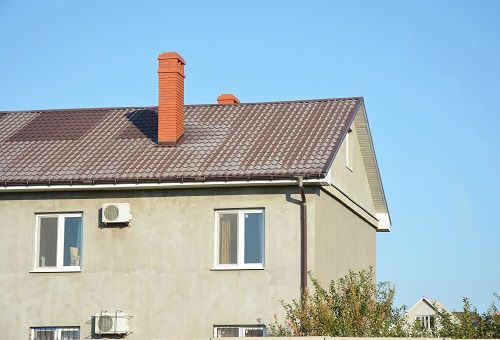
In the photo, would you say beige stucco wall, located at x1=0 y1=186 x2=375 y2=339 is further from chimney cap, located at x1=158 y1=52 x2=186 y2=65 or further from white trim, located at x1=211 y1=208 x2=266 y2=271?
chimney cap, located at x1=158 y1=52 x2=186 y2=65

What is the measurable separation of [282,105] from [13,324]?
877cm

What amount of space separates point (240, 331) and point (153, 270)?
244 cm

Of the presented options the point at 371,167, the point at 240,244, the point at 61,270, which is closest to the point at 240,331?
the point at 240,244

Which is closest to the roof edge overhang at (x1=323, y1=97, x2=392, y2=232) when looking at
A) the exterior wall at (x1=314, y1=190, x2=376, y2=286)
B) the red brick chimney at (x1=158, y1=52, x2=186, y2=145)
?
the exterior wall at (x1=314, y1=190, x2=376, y2=286)

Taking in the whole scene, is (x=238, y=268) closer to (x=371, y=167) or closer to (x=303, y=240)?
(x=303, y=240)

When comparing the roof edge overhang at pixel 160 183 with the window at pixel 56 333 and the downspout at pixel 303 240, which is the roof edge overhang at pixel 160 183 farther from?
the window at pixel 56 333

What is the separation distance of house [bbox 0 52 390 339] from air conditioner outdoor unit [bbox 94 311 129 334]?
0.10ft

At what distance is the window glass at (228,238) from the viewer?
912 inches

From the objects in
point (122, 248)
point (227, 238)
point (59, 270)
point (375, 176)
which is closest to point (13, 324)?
point (59, 270)

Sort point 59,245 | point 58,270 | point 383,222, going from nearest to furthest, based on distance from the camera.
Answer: point 58,270, point 59,245, point 383,222

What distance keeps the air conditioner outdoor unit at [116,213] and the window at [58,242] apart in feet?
3.28

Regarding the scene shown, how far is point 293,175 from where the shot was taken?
22312 millimetres

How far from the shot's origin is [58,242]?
24141mm

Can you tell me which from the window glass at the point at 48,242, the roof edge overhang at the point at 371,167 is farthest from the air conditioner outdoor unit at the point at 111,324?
the roof edge overhang at the point at 371,167
